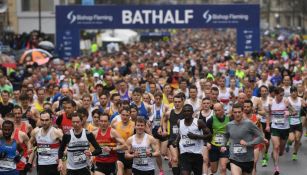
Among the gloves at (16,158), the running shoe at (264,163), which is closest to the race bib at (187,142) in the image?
the gloves at (16,158)

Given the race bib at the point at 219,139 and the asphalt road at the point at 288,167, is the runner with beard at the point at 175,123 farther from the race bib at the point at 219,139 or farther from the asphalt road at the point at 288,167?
the asphalt road at the point at 288,167

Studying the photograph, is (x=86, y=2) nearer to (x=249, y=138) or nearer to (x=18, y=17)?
(x=18, y=17)

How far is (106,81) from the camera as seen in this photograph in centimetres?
2247

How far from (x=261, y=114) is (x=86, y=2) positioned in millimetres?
30547

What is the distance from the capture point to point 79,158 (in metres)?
12.8

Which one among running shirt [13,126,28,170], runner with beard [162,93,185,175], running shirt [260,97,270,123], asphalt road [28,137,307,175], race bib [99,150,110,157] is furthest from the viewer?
running shirt [260,97,270,123]

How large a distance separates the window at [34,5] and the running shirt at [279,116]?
33920 millimetres

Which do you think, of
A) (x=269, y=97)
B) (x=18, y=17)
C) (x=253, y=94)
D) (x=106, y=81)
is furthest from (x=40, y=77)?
(x=18, y=17)

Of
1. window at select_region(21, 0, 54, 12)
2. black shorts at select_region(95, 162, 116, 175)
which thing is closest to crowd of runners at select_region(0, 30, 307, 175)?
black shorts at select_region(95, 162, 116, 175)

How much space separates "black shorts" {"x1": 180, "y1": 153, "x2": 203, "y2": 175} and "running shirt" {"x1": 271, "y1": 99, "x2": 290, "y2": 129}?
12.9 ft

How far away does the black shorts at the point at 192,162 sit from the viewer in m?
13.6

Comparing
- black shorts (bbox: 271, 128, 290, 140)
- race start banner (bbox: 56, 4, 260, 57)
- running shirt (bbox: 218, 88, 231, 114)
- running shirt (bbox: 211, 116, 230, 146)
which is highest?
race start banner (bbox: 56, 4, 260, 57)

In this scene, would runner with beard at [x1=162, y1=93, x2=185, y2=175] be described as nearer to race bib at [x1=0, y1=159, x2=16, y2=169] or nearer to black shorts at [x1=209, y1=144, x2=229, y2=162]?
black shorts at [x1=209, y1=144, x2=229, y2=162]

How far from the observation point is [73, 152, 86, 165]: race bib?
12.7 metres
